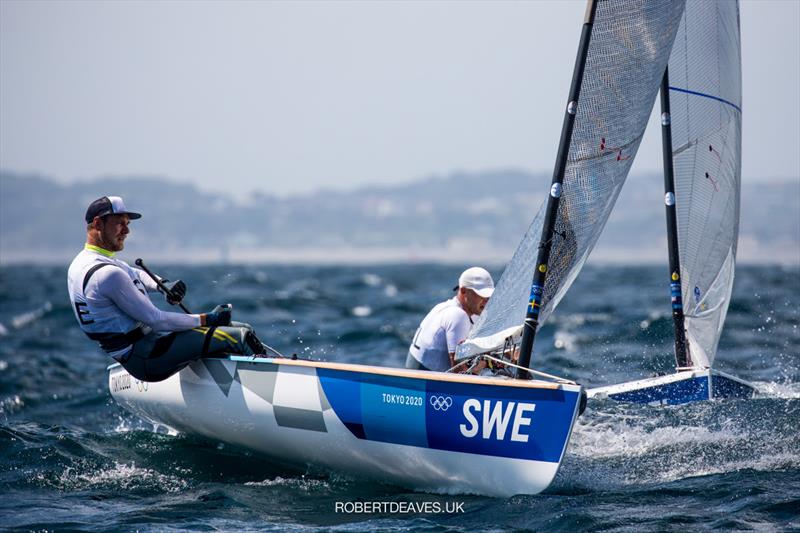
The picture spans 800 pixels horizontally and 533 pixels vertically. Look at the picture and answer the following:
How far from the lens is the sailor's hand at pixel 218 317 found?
654cm

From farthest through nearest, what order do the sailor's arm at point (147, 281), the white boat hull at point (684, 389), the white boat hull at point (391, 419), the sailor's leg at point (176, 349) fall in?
the white boat hull at point (684, 389), the sailor's arm at point (147, 281), the sailor's leg at point (176, 349), the white boat hull at point (391, 419)

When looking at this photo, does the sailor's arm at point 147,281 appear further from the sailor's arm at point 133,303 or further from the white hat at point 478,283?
the white hat at point 478,283

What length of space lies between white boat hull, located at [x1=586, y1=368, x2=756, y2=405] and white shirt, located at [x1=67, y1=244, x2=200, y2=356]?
2.95 metres

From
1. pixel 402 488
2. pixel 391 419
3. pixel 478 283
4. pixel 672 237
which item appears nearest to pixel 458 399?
pixel 391 419

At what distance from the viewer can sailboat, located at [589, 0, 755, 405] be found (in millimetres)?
7840

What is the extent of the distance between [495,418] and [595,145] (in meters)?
1.75

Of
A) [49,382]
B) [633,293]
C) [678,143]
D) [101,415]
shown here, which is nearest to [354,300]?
[633,293]

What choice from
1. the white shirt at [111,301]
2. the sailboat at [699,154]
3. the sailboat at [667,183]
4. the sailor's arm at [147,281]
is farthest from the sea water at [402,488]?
the sailor's arm at [147,281]

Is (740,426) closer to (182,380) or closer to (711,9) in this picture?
(711,9)

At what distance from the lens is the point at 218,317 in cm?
657

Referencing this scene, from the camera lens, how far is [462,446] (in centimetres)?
575

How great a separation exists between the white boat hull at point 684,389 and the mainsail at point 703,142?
0.47m

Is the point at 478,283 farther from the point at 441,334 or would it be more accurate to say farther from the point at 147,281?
the point at 147,281

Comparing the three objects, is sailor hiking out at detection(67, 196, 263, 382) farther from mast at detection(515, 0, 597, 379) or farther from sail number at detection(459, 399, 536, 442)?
mast at detection(515, 0, 597, 379)
